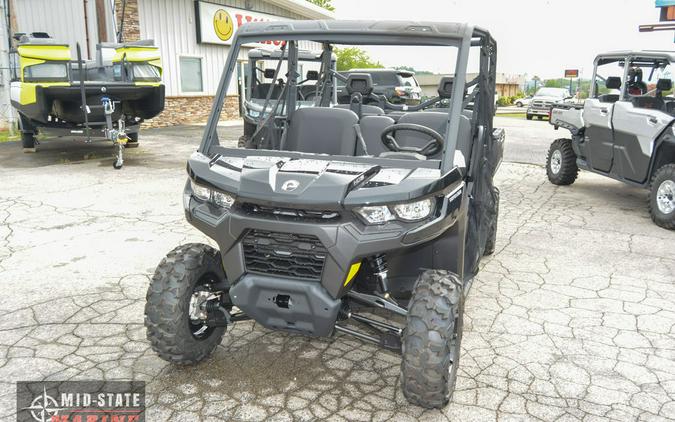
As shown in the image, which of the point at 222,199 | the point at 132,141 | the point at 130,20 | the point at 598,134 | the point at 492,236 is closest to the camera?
the point at 222,199

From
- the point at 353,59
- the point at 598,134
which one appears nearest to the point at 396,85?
the point at 598,134

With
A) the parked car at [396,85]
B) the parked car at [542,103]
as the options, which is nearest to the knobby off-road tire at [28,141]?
the parked car at [396,85]

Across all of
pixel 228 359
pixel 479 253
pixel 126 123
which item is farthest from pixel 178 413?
pixel 126 123

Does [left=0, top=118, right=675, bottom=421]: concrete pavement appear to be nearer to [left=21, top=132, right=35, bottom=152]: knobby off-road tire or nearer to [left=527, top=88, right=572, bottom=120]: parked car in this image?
[left=21, top=132, right=35, bottom=152]: knobby off-road tire

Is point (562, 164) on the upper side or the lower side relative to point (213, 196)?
lower

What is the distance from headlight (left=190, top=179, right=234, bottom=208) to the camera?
300 cm

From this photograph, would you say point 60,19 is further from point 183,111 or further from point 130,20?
point 183,111

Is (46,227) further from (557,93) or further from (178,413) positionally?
(557,93)

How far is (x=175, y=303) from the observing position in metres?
3.09

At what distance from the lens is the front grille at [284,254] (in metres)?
2.83

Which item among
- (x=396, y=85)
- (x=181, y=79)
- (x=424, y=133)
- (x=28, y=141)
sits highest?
(x=181, y=79)

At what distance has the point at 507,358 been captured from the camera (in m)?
3.67

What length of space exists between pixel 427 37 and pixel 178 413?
7.88 ft

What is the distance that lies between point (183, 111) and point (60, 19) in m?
4.35
